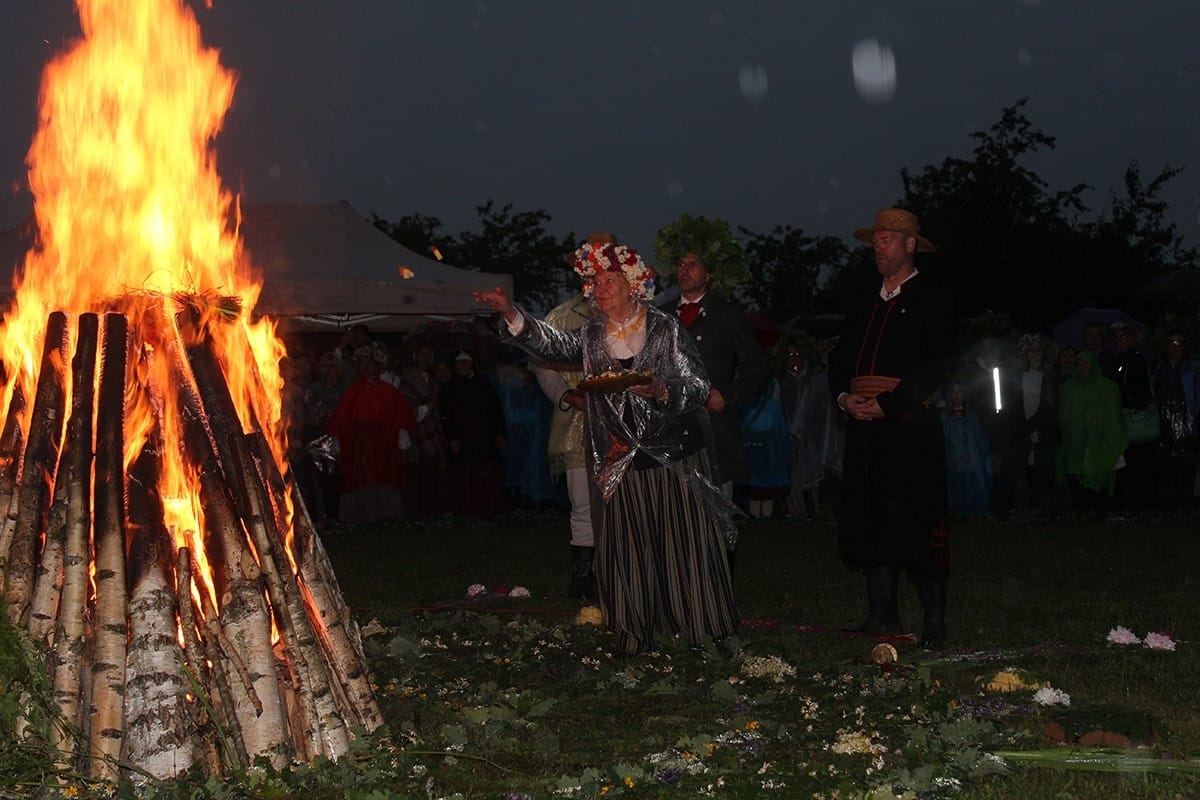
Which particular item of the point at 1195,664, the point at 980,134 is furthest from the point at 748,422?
the point at 980,134

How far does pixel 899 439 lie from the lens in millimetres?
8680

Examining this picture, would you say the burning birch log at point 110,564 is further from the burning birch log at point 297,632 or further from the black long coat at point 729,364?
the black long coat at point 729,364

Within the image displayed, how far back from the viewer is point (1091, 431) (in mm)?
17500

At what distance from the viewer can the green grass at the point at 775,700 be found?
18.0 ft

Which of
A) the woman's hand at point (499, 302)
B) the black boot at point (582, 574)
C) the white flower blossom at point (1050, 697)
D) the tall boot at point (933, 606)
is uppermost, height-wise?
the woman's hand at point (499, 302)

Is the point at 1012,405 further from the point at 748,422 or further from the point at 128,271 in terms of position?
the point at 128,271

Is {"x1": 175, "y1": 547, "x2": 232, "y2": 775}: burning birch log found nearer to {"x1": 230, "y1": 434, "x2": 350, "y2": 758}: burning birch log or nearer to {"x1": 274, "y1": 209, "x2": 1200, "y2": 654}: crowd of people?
{"x1": 230, "y1": 434, "x2": 350, "y2": 758}: burning birch log

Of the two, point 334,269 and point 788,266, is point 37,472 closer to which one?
point 334,269

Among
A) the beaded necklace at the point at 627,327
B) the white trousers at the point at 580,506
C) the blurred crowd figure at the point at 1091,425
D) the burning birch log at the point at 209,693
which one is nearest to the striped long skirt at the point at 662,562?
the beaded necklace at the point at 627,327

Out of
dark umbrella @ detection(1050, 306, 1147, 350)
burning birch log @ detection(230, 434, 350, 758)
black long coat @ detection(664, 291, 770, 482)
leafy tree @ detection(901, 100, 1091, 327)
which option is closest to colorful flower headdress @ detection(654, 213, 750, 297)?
black long coat @ detection(664, 291, 770, 482)

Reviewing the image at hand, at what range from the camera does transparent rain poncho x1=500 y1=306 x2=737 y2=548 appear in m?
8.38

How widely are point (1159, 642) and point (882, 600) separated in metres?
1.51

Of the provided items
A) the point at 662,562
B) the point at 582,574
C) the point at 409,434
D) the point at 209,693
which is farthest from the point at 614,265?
the point at 409,434

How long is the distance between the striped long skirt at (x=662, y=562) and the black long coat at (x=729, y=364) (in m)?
0.93
